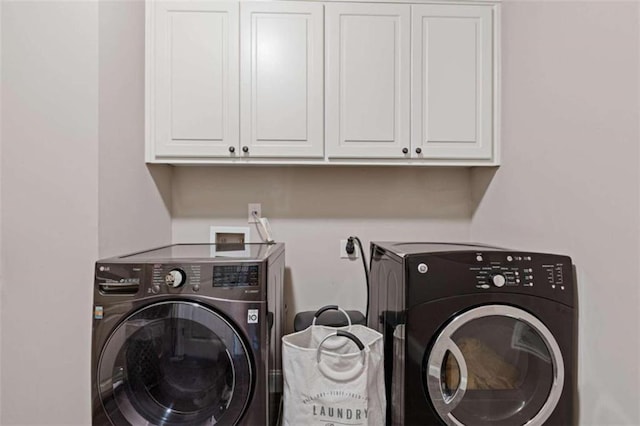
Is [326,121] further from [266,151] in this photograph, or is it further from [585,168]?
[585,168]

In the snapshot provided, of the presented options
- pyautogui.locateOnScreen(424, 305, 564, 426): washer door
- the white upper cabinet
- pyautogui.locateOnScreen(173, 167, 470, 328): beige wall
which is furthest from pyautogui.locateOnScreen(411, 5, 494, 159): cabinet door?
pyautogui.locateOnScreen(424, 305, 564, 426): washer door

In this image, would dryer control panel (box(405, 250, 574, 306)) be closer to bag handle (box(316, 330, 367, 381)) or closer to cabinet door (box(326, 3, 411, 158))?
bag handle (box(316, 330, 367, 381))

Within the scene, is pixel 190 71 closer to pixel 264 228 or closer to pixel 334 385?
pixel 264 228

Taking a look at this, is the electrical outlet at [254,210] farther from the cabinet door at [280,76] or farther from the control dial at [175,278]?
the control dial at [175,278]

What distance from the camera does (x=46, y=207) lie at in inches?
51.4

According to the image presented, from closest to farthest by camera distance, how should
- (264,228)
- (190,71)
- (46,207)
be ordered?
1. (46,207)
2. (190,71)
3. (264,228)

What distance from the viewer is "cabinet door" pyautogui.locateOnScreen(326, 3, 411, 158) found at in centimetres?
170

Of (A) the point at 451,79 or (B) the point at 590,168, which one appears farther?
(A) the point at 451,79

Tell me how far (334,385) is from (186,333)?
1.72 feet

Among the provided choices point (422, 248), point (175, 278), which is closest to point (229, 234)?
point (175, 278)

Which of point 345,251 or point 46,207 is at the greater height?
point 46,207

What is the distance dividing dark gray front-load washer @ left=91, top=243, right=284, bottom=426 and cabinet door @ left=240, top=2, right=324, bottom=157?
0.75m

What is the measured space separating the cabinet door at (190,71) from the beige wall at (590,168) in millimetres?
1320

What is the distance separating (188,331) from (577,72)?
1.62 metres
